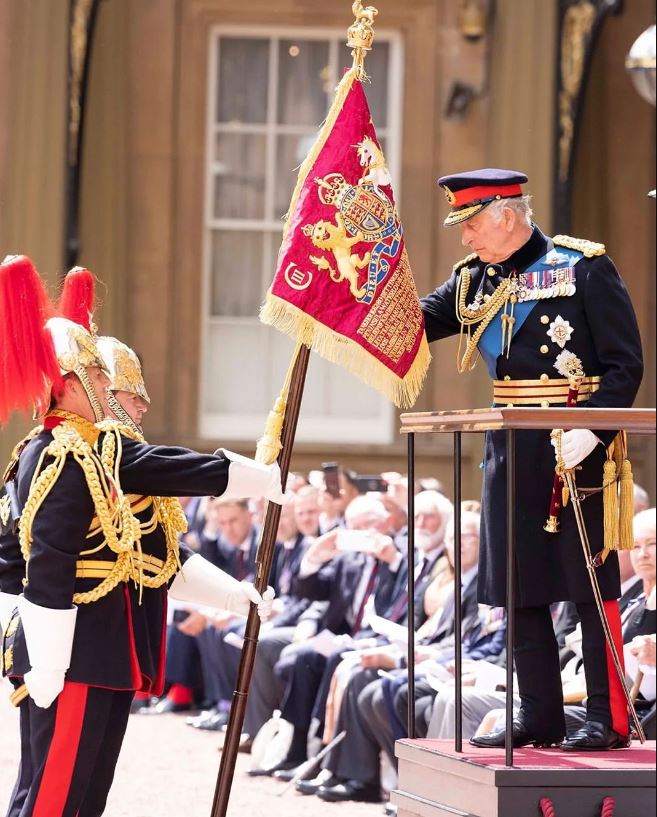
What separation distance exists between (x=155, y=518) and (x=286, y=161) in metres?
6.98

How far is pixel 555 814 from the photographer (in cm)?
378

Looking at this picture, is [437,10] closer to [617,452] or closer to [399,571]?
[399,571]

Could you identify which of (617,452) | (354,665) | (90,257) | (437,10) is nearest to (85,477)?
(617,452)

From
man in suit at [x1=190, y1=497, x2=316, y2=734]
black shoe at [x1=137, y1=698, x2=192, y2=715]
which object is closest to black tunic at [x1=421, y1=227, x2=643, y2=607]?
man in suit at [x1=190, y1=497, x2=316, y2=734]

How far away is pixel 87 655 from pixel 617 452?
1.42 metres

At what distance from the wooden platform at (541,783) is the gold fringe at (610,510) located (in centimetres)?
→ 52

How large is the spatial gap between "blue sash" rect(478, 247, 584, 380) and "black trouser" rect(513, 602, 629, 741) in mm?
666

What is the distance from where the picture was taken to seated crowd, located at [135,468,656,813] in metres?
5.64

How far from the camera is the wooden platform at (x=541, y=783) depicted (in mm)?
3768

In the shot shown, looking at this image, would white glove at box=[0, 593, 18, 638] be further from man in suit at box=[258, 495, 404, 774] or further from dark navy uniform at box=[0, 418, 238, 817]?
man in suit at box=[258, 495, 404, 774]

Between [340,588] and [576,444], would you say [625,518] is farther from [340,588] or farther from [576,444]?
[340,588]

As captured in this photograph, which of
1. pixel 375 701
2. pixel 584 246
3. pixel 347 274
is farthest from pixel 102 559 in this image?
pixel 375 701

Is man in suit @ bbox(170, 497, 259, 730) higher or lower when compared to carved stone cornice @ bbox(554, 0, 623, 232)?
lower

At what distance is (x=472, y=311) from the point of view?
437 cm
